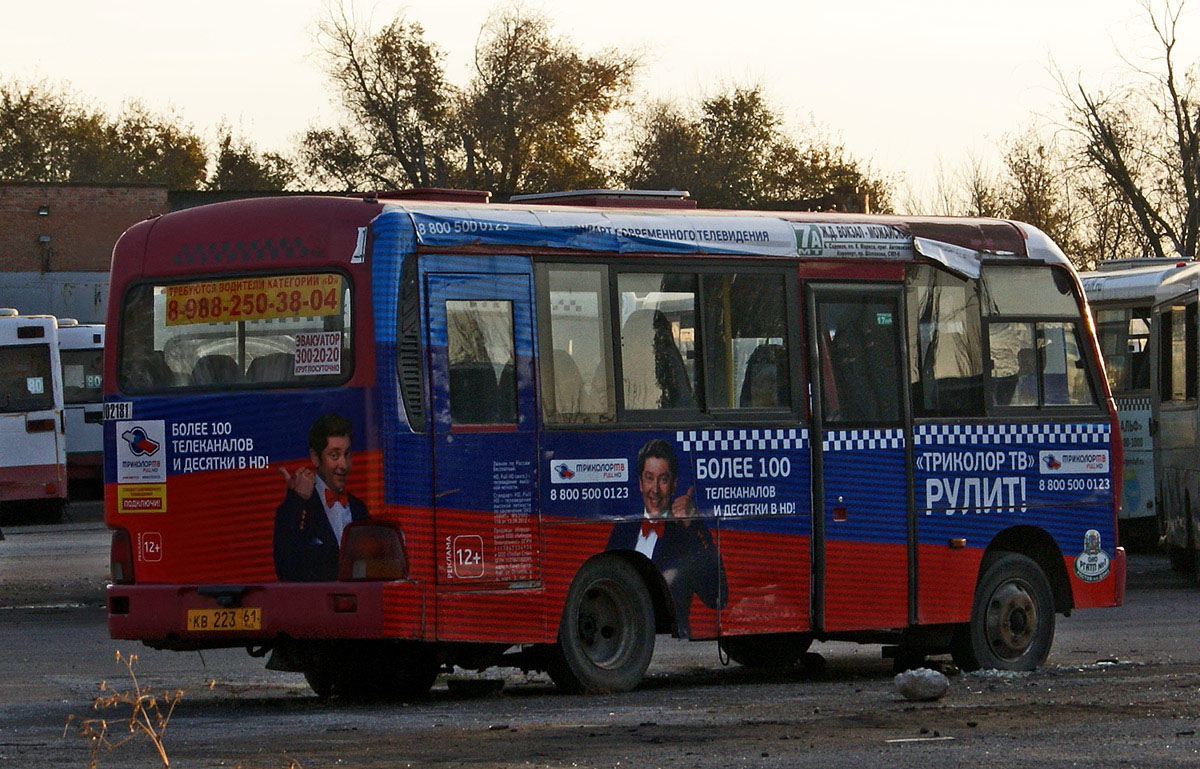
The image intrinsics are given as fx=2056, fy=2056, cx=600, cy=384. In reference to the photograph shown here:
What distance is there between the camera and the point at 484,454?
37.5 feet

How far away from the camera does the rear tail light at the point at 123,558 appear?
11820 millimetres

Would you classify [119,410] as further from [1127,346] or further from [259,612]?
[1127,346]

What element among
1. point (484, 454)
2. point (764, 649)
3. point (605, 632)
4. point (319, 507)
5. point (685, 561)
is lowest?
point (764, 649)

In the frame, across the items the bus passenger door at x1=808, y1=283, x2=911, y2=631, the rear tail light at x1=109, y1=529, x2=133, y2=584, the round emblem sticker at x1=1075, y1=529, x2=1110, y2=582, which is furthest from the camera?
the round emblem sticker at x1=1075, y1=529, x2=1110, y2=582

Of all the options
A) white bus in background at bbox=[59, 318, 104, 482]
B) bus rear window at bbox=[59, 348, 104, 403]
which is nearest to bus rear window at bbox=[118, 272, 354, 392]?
white bus in background at bbox=[59, 318, 104, 482]

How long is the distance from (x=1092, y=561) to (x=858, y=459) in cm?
228

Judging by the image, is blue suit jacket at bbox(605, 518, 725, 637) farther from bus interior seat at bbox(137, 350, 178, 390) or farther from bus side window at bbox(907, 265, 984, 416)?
bus interior seat at bbox(137, 350, 178, 390)

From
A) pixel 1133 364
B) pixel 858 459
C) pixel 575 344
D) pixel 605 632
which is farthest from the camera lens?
pixel 1133 364

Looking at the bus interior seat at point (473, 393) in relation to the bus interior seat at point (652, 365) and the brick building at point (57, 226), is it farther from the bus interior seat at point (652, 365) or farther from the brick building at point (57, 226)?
the brick building at point (57, 226)

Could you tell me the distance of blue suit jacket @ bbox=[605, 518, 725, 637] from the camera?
12148mm

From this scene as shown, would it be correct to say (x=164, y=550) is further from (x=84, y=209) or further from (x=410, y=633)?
(x=84, y=209)

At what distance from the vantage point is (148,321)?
39.2 ft

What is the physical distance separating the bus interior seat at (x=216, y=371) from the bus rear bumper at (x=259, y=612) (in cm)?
116

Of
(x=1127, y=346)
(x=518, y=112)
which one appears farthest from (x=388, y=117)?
(x=1127, y=346)
